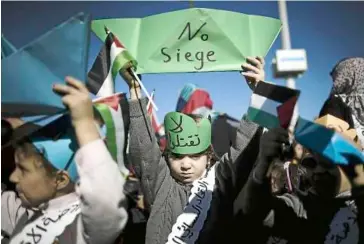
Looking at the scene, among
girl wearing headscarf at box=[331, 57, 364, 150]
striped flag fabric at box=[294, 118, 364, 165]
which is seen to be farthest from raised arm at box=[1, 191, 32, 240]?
girl wearing headscarf at box=[331, 57, 364, 150]

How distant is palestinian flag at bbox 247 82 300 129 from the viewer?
4.58 feet

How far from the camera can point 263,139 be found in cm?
147

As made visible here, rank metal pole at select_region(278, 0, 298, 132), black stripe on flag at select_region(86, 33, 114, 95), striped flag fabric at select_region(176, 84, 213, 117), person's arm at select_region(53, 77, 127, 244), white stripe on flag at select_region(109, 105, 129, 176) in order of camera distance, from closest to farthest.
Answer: person's arm at select_region(53, 77, 127, 244), white stripe on flag at select_region(109, 105, 129, 176), black stripe on flag at select_region(86, 33, 114, 95), striped flag fabric at select_region(176, 84, 213, 117), metal pole at select_region(278, 0, 298, 132)

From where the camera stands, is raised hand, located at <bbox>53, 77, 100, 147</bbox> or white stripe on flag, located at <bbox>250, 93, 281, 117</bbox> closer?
raised hand, located at <bbox>53, 77, 100, 147</bbox>

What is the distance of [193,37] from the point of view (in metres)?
2.04

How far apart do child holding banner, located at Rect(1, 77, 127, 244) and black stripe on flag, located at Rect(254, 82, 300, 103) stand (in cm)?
52

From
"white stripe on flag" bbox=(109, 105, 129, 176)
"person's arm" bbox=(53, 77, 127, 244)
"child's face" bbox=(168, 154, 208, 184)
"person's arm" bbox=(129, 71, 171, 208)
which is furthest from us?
"child's face" bbox=(168, 154, 208, 184)

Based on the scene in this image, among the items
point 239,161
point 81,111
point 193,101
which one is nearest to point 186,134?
point 239,161

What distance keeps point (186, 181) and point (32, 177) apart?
738mm

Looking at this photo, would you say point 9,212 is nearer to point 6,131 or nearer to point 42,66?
point 6,131

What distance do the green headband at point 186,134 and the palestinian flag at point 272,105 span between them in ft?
1.66

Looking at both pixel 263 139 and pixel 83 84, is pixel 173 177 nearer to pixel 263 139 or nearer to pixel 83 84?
pixel 263 139

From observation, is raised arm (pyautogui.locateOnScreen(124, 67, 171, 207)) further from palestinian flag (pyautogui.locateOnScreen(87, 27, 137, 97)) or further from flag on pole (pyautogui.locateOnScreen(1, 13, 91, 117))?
flag on pole (pyautogui.locateOnScreen(1, 13, 91, 117))

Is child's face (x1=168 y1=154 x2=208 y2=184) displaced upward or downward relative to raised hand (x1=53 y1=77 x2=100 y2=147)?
downward
